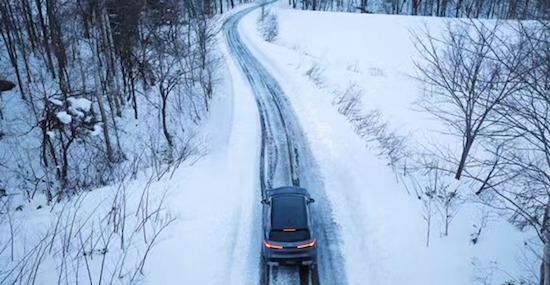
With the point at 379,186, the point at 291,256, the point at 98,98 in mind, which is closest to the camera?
the point at 291,256

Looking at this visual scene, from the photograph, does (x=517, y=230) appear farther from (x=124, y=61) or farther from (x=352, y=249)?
(x=124, y=61)

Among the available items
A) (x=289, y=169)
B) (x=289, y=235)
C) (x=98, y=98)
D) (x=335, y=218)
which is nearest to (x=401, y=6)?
(x=289, y=169)

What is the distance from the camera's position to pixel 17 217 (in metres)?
12.2

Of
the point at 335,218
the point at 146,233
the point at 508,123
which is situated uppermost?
the point at 508,123

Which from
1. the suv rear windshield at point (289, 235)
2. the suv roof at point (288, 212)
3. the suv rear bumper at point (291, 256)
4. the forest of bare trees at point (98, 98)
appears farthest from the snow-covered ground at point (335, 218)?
the forest of bare trees at point (98, 98)

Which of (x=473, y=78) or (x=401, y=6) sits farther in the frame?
(x=401, y=6)

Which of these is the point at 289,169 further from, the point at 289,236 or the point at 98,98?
the point at 98,98

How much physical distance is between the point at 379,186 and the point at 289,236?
20.0 feet

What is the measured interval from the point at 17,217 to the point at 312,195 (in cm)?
1036

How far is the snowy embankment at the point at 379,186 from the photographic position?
462 inches

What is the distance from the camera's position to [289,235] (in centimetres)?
1186

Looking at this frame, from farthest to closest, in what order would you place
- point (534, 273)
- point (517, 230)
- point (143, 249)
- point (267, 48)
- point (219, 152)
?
1. point (267, 48)
2. point (219, 152)
3. point (517, 230)
4. point (143, 249)
5. point (534, 273)

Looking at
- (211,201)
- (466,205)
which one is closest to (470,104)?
(466,205)

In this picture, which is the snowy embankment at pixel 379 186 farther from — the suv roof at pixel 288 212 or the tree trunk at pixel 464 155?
the tree trunk at pixel 464 155
